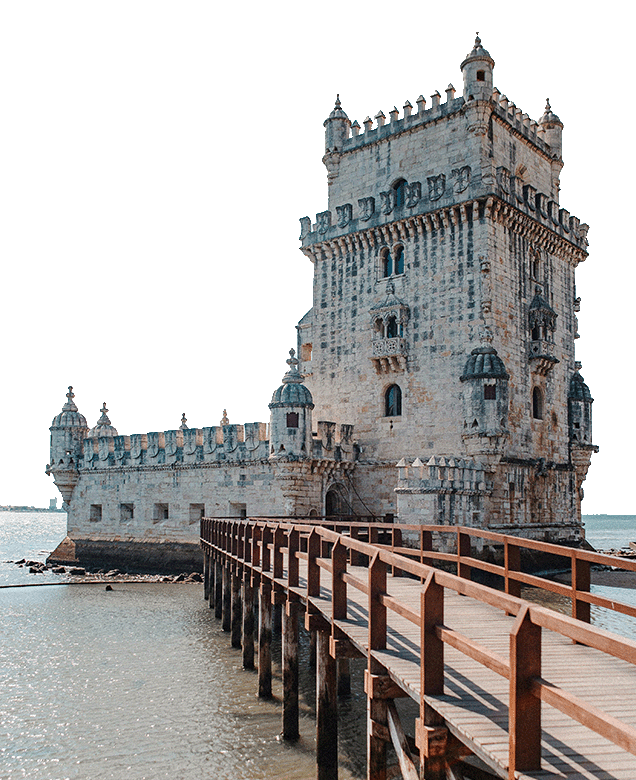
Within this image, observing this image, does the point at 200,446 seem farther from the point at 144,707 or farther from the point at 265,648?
the point at 144,707

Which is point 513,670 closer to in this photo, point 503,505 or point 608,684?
point 608,684

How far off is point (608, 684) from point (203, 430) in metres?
26.8

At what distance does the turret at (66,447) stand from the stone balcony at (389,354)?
706 inches

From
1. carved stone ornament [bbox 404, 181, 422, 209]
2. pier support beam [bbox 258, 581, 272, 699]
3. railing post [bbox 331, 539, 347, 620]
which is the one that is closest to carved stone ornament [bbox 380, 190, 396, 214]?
carved stone ornament [bbox 404, 181, 422, 209]

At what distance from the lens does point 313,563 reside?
1032 cm

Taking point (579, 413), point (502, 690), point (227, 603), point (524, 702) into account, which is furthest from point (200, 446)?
point (524, 702)

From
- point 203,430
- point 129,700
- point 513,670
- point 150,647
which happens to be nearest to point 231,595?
point 150,647

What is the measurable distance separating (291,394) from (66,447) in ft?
55.0

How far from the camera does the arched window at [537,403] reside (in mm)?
28797

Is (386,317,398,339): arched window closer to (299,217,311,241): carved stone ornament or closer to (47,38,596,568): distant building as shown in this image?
(47,38,596,568): distant building

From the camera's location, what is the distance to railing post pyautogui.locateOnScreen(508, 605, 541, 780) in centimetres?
427

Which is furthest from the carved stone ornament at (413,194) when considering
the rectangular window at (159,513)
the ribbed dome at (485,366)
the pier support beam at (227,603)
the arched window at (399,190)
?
the rectangular window at (159,513)

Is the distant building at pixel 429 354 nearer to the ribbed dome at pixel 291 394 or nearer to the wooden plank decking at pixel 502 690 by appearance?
the ribbed dome at pixel 291 394

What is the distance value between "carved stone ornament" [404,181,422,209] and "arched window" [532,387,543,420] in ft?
28.3
